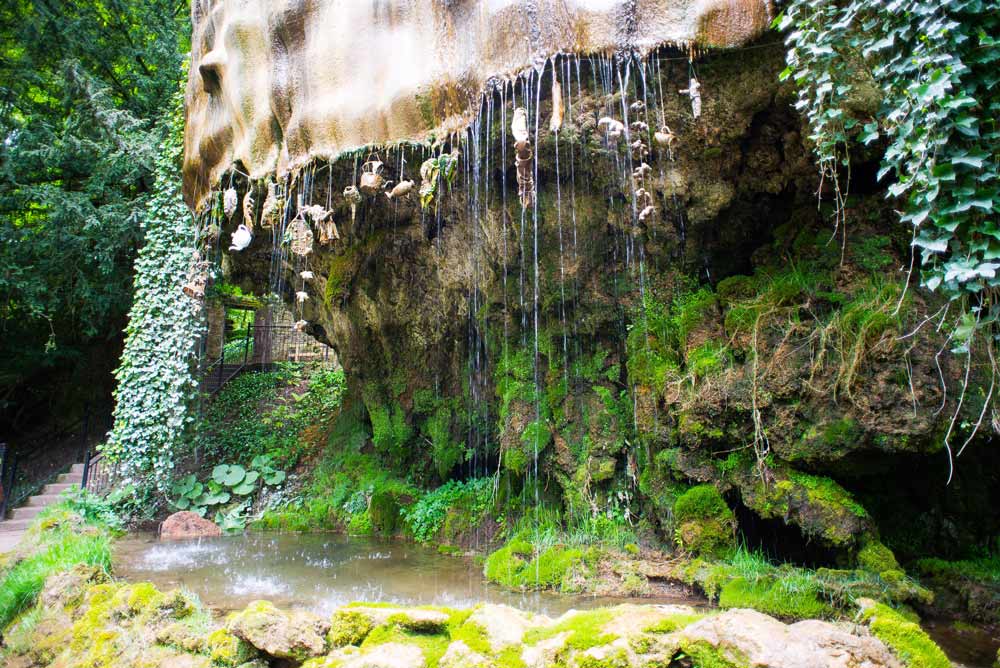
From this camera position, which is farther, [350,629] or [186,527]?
[186,527]

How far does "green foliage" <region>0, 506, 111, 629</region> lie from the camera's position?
5.11 metres

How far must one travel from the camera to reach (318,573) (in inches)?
241

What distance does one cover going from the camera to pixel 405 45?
18.3 ft

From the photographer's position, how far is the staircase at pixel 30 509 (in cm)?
825

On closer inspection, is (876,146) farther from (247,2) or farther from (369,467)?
(369,467)

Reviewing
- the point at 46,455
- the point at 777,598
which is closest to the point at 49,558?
the point at 777,598

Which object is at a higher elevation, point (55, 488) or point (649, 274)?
point (649, 274)

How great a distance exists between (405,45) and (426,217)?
238cm

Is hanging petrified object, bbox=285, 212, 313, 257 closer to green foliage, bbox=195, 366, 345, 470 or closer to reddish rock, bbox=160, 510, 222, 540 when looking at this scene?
reddish rock, bbox=160, 510, 222, 540

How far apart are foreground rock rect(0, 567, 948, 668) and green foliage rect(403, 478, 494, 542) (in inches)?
152

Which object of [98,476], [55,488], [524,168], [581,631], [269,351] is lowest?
[581,631]

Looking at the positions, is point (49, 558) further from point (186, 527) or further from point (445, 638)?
point (445, 638)

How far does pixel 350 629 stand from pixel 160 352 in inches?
295

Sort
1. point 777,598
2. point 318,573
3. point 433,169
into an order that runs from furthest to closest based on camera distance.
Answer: point 318,573
point 433,169
point 777,598
